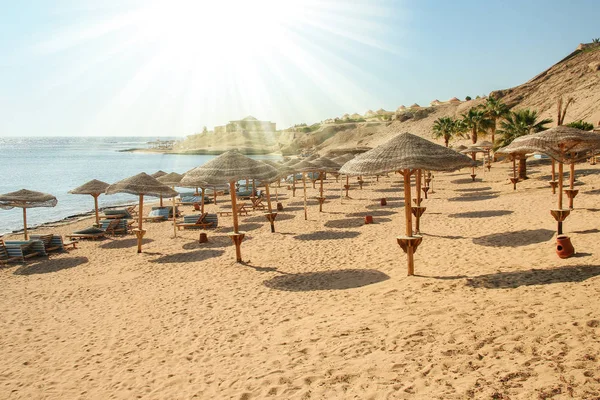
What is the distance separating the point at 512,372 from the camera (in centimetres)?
399

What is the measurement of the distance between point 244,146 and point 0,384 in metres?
121

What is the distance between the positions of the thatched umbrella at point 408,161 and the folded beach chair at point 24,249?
1084cm

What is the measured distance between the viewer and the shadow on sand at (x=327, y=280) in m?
8.07

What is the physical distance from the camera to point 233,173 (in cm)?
1024

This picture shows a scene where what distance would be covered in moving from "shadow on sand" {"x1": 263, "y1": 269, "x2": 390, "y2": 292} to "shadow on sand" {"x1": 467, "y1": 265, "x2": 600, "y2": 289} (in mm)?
1833

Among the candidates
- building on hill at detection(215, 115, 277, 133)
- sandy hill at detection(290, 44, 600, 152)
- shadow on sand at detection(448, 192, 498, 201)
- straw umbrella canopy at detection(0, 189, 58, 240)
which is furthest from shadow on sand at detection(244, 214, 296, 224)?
building on hill at detection(215, 115, 277, 133)

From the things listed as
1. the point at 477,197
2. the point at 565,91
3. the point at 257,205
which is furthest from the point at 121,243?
the point at 565,91

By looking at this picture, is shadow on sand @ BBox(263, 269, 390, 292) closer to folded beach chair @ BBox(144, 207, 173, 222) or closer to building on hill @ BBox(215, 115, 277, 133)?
folded beach chair @ BBox(144, 207, 173, 222)

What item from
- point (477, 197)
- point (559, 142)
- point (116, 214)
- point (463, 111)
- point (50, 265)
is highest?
point (463, 111)

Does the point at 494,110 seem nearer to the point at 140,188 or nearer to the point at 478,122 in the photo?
the point at 478,122

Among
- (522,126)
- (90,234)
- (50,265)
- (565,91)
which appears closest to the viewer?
(50,265)

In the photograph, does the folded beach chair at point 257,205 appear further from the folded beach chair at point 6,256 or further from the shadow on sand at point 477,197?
the folded beach chair at point 6,256

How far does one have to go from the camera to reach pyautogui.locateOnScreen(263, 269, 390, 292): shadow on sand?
8.07m

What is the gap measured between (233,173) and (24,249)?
7820 millimetres
